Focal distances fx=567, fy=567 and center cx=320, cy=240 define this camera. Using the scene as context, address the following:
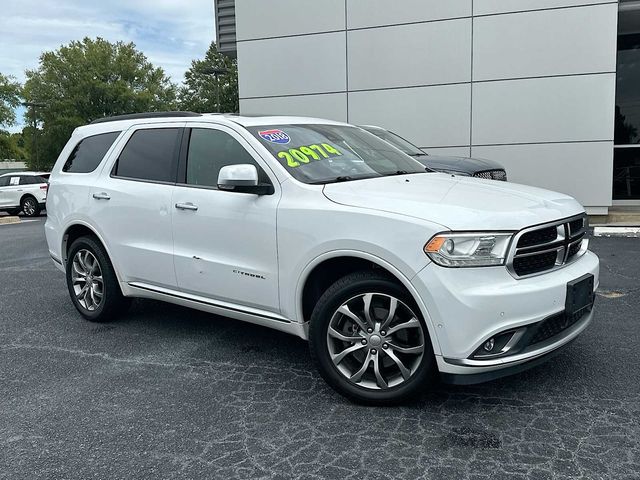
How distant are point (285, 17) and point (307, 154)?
996cm

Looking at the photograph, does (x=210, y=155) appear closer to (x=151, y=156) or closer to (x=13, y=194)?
(x=151, y=156)

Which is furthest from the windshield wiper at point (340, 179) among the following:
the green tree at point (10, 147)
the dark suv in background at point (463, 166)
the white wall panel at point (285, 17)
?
the green tree at point (10, 147)

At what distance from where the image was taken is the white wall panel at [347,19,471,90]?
11742mm

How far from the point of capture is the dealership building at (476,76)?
435 inches

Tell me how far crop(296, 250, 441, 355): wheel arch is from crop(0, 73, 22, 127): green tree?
60.3m

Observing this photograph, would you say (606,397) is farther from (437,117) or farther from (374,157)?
(437,117)

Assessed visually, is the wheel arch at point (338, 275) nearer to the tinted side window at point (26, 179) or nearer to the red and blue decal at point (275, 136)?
the red and blue decal at point (275, 136)

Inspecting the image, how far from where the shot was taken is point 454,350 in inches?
117

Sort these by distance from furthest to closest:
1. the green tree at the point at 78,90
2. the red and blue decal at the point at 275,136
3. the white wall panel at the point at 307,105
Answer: the green tree at the point at 78,90 → the white wall panel at the point at 307,105 → the red and blue decal at the point at 275,136

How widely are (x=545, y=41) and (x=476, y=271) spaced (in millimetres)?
9855

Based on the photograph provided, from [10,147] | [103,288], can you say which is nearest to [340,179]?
[103,288]

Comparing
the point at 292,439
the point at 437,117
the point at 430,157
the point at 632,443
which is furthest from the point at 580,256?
the point at 437,117

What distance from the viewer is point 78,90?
4191 cm

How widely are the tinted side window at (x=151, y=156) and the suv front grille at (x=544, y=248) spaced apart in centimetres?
265
